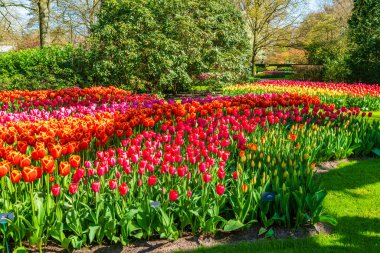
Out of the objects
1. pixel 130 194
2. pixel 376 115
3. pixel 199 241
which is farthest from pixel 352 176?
pixel 376 115

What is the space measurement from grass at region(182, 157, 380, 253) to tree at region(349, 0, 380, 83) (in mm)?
14882

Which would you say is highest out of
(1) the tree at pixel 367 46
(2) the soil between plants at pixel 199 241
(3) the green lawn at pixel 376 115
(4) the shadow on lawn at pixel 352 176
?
(1) the tree at pixel 367 46

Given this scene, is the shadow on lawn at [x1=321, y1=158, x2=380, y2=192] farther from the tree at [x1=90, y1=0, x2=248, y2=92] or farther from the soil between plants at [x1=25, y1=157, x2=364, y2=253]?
the tree at [x1=90, y1=0, x2=248, y2=92]

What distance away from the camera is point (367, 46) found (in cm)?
1931

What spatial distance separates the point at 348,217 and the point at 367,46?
57.9ft

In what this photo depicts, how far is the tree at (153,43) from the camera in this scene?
44.2 feet

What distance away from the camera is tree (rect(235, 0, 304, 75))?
97.0 feet

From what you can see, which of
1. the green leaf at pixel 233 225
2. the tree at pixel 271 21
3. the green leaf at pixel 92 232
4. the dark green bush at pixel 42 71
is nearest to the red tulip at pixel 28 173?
the green leaf at pixel 92 232

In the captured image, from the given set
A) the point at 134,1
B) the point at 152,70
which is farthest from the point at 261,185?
the point at 134,1

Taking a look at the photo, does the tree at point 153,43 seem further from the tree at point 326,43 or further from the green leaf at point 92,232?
the green leaf at point 92,232

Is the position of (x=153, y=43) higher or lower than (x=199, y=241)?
higher

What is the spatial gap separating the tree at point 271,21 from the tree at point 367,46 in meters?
9.68

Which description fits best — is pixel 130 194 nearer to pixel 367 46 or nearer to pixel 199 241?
pixel 199 241

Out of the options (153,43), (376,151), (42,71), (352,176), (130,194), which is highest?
(153,43)
